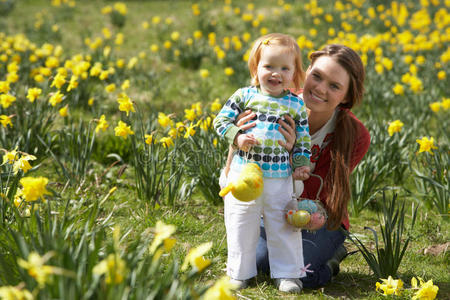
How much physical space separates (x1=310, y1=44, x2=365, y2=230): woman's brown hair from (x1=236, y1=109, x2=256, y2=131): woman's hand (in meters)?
0.62

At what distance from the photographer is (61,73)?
13.0 feet

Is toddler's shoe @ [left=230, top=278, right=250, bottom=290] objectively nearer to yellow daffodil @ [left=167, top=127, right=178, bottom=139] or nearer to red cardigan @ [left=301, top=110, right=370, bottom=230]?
red cardigan @ [left=301, top=110, right=370, bottom=230]

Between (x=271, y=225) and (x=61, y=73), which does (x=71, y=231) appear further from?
(x=61, y=73)

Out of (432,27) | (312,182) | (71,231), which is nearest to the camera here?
(71,231)

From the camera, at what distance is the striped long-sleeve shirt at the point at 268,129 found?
237cm

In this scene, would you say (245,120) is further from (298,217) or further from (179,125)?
(179,125)

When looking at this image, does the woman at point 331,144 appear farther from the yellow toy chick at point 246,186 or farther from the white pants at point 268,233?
the yellow toy chick at point 246,186

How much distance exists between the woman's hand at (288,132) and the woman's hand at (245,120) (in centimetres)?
15

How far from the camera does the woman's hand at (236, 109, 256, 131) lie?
2371 millimetres

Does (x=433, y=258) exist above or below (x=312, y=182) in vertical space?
below

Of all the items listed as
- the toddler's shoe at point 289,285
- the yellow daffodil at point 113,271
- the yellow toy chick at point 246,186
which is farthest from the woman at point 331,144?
the yellow daffodil at point 113,271

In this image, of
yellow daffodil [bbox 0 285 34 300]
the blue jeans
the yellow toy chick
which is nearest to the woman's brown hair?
the blue jeans

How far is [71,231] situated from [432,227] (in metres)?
Result: 2.68

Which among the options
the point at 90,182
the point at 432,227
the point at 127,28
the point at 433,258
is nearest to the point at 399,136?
the point at 432,227
